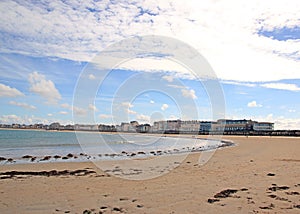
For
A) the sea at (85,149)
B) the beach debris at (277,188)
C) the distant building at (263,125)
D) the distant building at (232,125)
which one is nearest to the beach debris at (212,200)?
the beach debris at (277,188)

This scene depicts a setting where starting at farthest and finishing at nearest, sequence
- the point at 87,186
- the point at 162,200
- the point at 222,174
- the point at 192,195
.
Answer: the point at 222,174 < the point at 87,186 < the point at 192,195 < the point at 162,200

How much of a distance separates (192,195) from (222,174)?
13.3ft

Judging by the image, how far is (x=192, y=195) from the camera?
7.99 meters

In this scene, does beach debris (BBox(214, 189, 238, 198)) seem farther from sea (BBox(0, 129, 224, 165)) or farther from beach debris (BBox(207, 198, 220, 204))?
sea (BBox(0, 129, 224, 165))

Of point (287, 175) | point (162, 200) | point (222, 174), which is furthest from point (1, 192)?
point (287, 175)

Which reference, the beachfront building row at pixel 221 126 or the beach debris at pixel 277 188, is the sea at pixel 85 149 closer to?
the beach debris at pixel 277 188

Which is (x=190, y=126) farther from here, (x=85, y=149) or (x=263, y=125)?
(x=85, y=149)

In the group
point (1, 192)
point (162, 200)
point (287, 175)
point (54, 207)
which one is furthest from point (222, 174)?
point (1, 192)

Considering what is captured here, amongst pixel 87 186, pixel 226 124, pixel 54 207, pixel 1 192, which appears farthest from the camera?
pixel 226 124

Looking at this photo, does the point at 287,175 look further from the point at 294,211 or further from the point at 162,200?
the point at 162,200

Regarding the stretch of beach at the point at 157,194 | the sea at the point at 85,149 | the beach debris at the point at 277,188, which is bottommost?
the sea at the point at 85,149

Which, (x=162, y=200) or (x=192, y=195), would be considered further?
(x=192, y=195)

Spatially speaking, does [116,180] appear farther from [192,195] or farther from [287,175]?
[287,175]

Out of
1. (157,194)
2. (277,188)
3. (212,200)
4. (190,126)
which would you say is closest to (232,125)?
(190,126)
